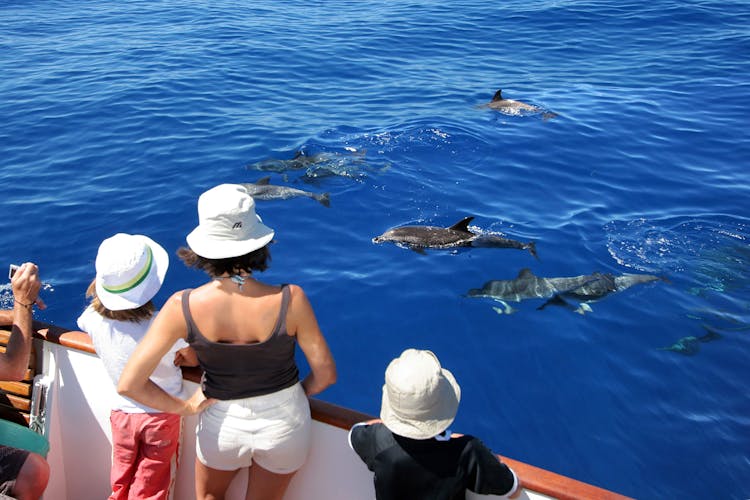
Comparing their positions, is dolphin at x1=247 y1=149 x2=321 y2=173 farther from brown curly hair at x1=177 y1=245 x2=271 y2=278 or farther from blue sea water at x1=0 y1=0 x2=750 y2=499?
brown curly hair at x1=177 y1=245 x2=271 y2=278

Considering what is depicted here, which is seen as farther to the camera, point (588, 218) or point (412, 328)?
point (588, 218)

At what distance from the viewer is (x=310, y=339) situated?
10.6ft

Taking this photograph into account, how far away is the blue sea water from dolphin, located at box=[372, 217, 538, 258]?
173 mm

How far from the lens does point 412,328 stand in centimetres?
761

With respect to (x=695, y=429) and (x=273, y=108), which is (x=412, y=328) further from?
(x=273, y=108)

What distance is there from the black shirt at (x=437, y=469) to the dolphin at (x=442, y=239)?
6.13 metres

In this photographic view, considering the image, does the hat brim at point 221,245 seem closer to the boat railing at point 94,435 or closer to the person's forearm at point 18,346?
the boat railing at point 94,435

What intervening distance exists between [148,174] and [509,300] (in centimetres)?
708

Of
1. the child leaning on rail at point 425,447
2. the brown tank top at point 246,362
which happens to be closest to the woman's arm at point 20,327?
the brown tank top at point 246,362

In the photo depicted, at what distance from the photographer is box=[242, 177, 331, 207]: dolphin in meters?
10.4

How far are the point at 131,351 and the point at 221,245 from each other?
109cm

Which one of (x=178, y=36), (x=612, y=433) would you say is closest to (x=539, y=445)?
(x=612, y=433)

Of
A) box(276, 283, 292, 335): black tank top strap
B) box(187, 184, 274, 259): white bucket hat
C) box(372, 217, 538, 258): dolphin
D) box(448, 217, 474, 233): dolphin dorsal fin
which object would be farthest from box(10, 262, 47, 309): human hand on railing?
box(448, 217, 474, 233): dolphin dorsal fin

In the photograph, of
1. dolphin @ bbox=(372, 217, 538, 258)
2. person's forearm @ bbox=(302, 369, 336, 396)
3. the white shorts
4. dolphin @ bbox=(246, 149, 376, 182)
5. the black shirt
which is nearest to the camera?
the black shirt
